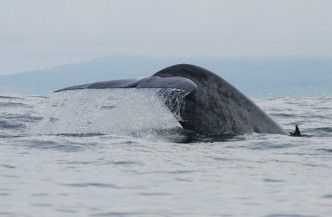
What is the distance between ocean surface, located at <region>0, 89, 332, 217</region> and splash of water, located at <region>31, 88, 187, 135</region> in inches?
0.9

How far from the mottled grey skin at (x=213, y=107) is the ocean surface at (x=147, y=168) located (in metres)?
0.29

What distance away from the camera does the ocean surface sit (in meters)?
6.29

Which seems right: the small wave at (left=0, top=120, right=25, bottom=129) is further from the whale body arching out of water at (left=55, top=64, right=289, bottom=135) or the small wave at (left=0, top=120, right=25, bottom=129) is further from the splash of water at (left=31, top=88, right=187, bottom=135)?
the whale body arching out of water at (left=55, top=64, right=289, bottom=135)

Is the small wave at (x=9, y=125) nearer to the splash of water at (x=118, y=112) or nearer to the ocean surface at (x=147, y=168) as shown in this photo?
the splash of water at (x=118, y=112)

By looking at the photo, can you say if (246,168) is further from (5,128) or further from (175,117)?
(5,128)

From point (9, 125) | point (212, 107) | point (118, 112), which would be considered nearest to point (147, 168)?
point (212, 107)

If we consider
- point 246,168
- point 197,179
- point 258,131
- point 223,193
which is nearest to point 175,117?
point 258,131

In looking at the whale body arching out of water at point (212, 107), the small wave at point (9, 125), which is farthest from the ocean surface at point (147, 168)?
the small wave at point (9, 125)

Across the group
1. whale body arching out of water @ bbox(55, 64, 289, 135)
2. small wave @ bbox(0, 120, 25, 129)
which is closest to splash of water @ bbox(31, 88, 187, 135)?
whale body arching out of water @ bbox(55, 64, 289, 135)

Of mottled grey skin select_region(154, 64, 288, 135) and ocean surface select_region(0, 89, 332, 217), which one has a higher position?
mottled grey skin select_region(154, 64, 288, 135)

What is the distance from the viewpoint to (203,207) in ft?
20.6

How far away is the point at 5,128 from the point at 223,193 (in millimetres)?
9707

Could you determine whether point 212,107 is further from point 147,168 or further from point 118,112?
point 147,168

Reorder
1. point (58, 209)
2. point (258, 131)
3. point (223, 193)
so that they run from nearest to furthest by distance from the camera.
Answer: point (58, 209)
point (223, 193)
point (258, 131)
